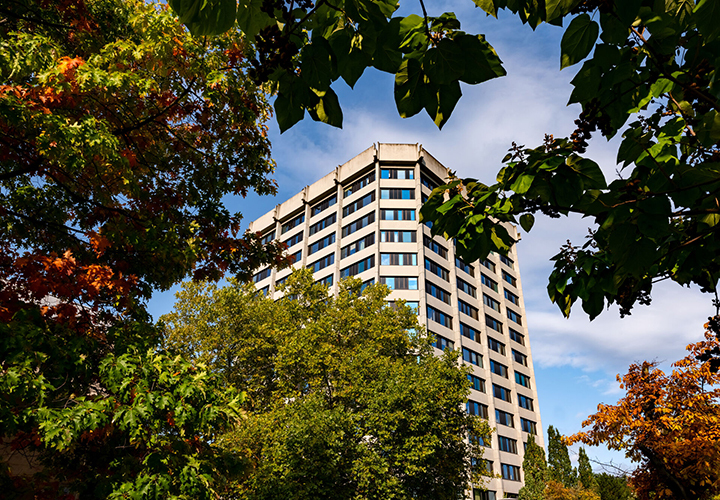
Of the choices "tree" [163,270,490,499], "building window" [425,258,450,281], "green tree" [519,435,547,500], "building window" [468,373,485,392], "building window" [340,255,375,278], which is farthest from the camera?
"building window" [468,373,485,392]

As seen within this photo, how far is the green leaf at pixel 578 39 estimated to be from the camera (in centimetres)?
192

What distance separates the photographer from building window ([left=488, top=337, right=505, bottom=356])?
4875 cm

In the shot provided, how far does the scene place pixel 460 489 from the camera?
65.0ft

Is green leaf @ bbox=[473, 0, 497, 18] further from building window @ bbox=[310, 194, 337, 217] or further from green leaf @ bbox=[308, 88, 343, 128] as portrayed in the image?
building window @ bbox=[310, 194, 337, 217]

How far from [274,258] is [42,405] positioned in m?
5.08

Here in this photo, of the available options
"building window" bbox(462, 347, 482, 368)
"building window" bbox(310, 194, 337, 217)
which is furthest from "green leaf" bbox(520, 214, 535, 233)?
"building window" bbox(310, 194, 337, 217)

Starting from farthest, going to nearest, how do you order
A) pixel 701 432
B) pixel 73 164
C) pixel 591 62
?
pixel 701 432
pixel 73 164
pixel 591 62

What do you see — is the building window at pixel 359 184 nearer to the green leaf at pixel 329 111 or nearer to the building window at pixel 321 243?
the building window at pixel 321 243

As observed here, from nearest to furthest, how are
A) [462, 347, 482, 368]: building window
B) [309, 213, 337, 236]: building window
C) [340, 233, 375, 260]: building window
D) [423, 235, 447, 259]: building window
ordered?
[423, 235, 447, 259]: building window, [462, 347, 482, 368]: building window, [340, 233, 375, 260]: building window, [309, 213, 337, 236]: building window

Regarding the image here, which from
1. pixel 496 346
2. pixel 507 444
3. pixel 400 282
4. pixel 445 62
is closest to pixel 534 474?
pixel 507 444

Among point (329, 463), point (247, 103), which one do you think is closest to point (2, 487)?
point (247, 103)

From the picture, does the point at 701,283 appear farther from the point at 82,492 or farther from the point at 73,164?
the point at 82,492

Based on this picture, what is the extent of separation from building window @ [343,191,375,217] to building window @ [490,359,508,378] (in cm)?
2191

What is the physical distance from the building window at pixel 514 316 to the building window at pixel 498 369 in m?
7.87
